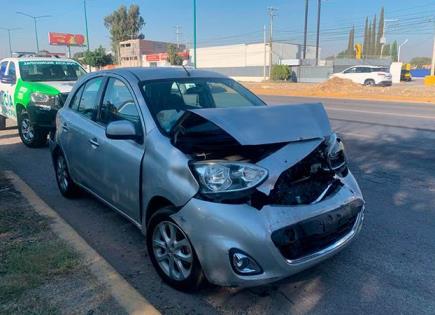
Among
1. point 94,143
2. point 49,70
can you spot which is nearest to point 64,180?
point 94,143

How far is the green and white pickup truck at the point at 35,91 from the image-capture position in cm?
866

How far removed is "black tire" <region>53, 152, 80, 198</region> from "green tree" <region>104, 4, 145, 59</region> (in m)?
Result: 97.7

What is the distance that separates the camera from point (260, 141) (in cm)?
302

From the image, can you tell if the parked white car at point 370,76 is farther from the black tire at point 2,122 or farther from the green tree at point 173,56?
the green tree at point 173,56

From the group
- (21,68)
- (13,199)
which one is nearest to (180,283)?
(13,199)

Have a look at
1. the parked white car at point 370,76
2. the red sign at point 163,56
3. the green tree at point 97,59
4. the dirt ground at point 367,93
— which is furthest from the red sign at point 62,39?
the dirt ground at point 367,93

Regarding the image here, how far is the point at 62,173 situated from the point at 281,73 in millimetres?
51754

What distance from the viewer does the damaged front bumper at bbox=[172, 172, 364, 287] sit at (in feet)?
9.08

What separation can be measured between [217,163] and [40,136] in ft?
22.9

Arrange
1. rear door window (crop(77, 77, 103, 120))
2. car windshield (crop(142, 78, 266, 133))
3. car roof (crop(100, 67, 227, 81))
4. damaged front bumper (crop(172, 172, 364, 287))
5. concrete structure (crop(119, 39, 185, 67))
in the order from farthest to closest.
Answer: concrete structure (crop(119, 39, 185, 67)) → rear door window (crop(77, 77, 103, 120)) → car roof (crop(100, 67, 227, 81)) → car windshield (crop(142, 78, 266, 133)) → damaged front bumper (crop(172, 172, 364, 287))

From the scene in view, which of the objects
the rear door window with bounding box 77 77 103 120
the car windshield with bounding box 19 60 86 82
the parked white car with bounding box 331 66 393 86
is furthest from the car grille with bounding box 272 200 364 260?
the parked white car with bounding box 331 66 393 86

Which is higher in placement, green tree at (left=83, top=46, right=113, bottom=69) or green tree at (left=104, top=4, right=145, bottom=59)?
green tree at (left=104, top=4, right=145, bottom=59)

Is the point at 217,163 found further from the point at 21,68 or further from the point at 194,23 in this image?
the point at 194,23

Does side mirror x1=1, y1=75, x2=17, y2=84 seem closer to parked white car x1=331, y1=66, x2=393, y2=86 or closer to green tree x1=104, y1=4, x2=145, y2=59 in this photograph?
parked white car x1=331, y1=66, x2=393, y2=86
